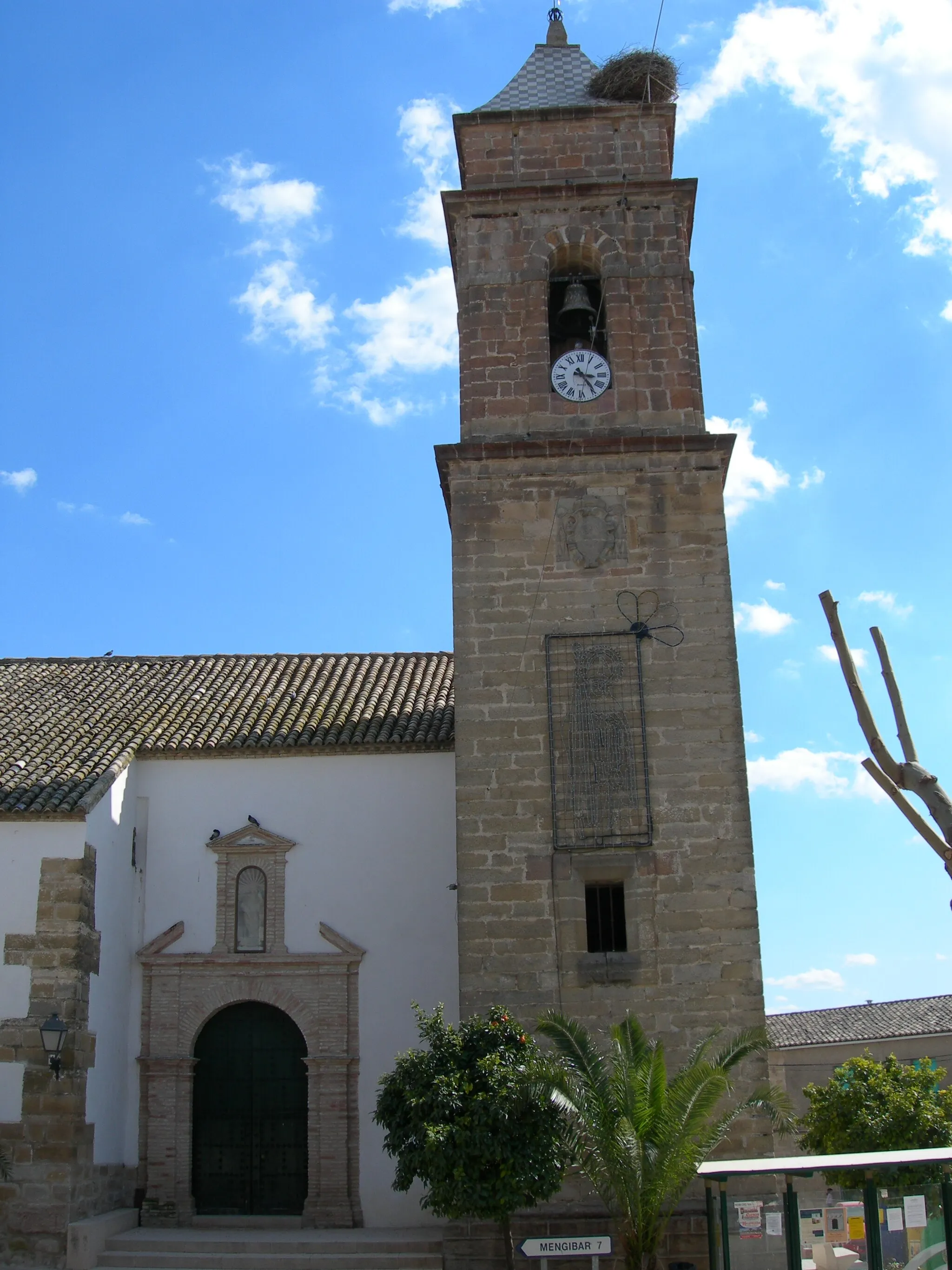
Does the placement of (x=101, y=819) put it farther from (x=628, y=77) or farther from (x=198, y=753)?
(x=628, y=77)

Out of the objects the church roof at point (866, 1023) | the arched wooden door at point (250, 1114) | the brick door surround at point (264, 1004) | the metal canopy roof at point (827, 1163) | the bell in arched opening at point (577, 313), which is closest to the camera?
the metal canopy roof at point (827, 1163)

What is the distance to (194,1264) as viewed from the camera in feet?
37.1

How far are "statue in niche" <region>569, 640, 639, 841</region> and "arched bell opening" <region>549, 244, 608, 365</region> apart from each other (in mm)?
3355

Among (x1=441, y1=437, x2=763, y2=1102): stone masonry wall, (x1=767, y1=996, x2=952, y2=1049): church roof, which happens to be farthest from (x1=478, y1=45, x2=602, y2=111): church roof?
(x1=767, y1=996, x2=952, y2=1049): church roof

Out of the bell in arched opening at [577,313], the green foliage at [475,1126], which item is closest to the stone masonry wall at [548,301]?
the bell in arched opening at [577,313]

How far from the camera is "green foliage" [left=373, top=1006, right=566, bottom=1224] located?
9.35 meters

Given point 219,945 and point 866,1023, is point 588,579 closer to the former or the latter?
point 219,945

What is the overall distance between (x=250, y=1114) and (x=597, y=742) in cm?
533

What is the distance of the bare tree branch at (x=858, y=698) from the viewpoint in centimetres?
697

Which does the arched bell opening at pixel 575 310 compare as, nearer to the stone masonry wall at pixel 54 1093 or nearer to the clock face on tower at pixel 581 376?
the clock face on tower at pixel 581 376

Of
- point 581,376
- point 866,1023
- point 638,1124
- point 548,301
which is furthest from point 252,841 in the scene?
point 866,1023

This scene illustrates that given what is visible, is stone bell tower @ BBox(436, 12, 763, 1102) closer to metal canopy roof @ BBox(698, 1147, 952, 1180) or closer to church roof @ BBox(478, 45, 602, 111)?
church roof @ BBox(478, 45, 602, 111)

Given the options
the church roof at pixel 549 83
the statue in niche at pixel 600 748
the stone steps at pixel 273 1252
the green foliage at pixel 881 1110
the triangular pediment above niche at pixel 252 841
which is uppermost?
the church roof at pixel 549 83

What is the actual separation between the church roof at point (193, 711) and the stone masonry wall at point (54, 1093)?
1.00 metres
